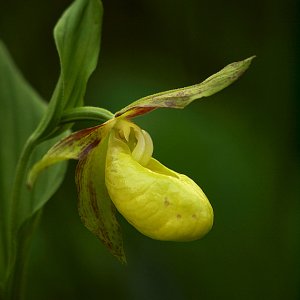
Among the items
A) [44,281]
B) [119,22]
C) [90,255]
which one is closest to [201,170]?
[90,255]

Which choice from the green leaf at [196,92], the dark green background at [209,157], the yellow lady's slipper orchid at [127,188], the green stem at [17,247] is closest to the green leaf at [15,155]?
the green stem at [17,247]

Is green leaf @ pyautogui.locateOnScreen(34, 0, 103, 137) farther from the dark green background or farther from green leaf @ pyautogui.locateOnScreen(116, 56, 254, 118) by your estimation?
the dark green background

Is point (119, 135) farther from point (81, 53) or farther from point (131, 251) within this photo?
point (131, 251)

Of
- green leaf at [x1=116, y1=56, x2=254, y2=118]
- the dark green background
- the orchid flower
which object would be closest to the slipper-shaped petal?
the orchid flower

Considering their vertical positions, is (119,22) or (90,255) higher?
(119,22)

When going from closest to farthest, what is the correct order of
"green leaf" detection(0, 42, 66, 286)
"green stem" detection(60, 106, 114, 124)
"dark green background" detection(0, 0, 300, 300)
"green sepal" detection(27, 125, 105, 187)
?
1. "green sepal" detection(27, 125, 105, 187)
2. "green stem" detection(60, 106, 114, 124)
3. "green leaf" detection(0, 42, 66, 286)
4. "dark green background" detection(0, 0, 300, 300)

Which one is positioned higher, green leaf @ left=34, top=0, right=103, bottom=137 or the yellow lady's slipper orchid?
green leaf @ left=34, top=0, right=103, bottom=137
